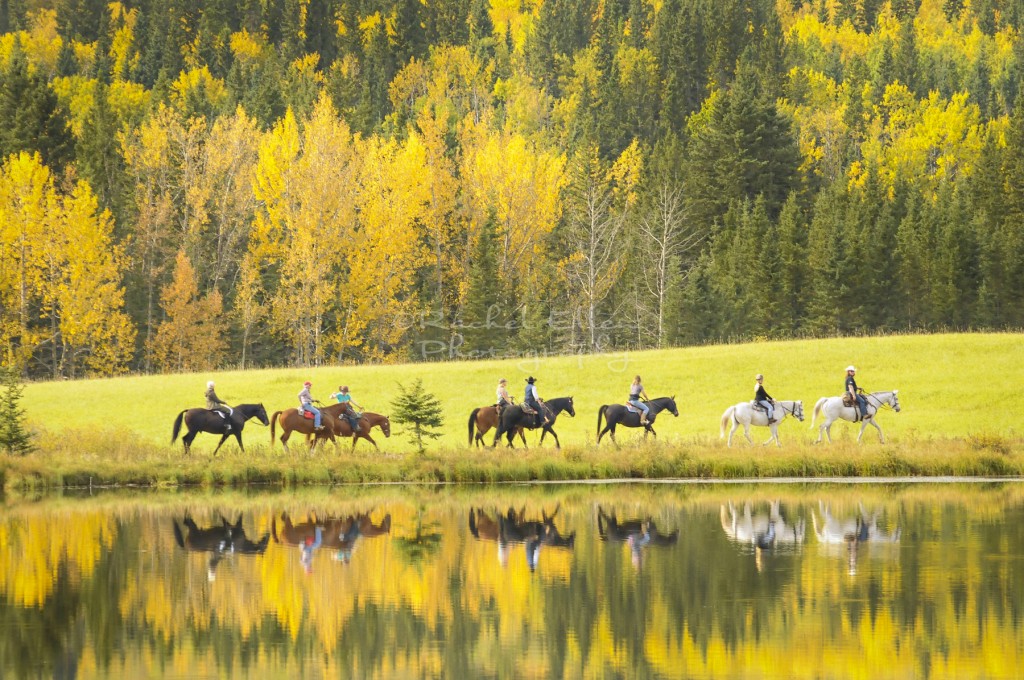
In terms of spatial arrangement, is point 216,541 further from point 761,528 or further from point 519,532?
point 761,528

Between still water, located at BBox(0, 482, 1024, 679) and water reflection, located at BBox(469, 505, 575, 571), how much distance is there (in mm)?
75

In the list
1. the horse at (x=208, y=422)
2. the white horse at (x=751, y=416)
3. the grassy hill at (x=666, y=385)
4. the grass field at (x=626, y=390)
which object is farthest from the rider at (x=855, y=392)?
the horse at (x=208, y=422)

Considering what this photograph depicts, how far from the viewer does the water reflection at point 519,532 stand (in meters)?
23.0

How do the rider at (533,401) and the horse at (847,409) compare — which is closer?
the rider at (533,401)

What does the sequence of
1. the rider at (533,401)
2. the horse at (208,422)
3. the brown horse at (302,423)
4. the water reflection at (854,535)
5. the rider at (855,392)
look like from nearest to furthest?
1. the water reflection at (854,535)
2. the rider at (533,401)
3. the horse at (208,422)
4. the brown horse at (302,423)
5. the rider at (855,392)

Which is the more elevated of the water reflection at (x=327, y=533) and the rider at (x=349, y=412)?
the rider at (x=349, y=412)

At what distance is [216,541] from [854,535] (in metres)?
10.6

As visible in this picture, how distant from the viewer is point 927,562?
20938 millimetres

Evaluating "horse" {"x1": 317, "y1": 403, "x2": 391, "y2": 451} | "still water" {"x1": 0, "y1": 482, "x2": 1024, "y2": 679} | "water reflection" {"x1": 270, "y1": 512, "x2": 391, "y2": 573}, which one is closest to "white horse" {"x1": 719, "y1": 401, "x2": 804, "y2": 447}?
"still water" {"x1": 0, "y1": 482, "x2": 1024, "y2": 679}

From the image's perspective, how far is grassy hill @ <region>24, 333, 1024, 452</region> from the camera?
45438 millimetres

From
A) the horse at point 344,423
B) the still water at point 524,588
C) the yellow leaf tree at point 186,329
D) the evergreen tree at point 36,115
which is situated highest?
the evergreen tree at point 36,115

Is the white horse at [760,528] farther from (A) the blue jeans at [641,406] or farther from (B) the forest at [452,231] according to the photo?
(B) the forest at [452,231]

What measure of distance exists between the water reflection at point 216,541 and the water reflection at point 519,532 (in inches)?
150

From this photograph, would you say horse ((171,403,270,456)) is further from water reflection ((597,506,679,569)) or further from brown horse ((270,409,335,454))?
water reflection ((597,506,679,569))
